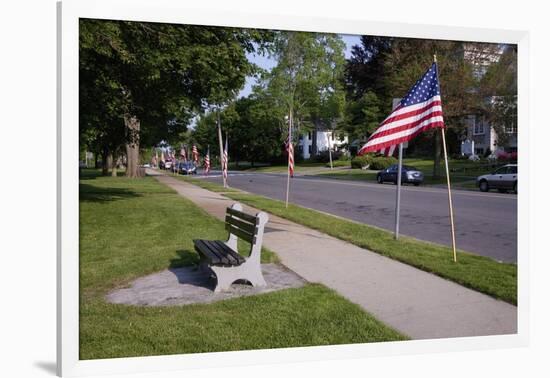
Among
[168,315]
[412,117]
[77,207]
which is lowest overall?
[168,315]

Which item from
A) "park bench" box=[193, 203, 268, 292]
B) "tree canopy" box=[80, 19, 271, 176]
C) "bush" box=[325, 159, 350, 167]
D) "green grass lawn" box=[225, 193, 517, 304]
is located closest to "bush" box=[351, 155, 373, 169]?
"bush" box=[325, 159, 350, 167]

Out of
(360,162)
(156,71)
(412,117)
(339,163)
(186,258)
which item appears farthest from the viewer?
(360,162)

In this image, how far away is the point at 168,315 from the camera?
203 inches

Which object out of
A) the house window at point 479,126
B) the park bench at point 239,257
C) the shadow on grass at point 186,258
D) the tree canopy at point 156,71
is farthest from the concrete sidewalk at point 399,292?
the house window at point 479,126

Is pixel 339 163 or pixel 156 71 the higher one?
pixel 156 71

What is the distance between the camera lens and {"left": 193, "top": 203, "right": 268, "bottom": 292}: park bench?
18.7ft

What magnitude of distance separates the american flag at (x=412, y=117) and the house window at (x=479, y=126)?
191 cm

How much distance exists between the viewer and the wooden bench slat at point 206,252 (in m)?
5.62

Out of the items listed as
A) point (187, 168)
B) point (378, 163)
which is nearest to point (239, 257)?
point (378, 163)

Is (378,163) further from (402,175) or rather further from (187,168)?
(187,168)

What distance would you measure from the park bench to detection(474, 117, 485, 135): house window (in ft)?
12.8

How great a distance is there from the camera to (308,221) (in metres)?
8.68

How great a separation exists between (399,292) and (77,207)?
326 centimetres

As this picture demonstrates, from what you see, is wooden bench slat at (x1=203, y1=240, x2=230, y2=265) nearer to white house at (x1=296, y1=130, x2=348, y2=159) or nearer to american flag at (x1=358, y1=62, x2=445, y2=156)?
white house at (x1=296, y1=130, x2=348, y2=159)
